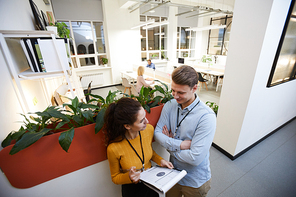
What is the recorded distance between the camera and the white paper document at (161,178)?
862mm

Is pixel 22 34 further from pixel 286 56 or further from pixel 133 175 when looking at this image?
pixel 286 56

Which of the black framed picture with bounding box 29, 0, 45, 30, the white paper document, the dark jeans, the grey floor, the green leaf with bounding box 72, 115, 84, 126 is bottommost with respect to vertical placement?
the grey floor

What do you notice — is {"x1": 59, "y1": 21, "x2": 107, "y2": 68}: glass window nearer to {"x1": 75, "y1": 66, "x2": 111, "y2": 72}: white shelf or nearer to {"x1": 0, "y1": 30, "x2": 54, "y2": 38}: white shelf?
{"x1": 75, "y1": 66, "x2": 111, "y2": 72}: white shelf

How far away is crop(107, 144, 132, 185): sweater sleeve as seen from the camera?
99 cm

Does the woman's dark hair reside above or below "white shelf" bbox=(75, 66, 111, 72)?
above

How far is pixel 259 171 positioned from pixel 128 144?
247 cm

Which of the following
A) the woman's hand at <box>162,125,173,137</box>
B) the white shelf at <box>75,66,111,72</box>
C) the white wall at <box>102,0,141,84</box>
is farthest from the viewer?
the white shelf at <box>75,66,111,72</box>

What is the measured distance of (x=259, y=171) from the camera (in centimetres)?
223

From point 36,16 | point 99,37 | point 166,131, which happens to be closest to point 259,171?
point 166,131

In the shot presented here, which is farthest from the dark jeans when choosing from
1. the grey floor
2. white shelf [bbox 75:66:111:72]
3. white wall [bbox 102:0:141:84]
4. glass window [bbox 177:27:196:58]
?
glass window [bbox 177:27:196:58]

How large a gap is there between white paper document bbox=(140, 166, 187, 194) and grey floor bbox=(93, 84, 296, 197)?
1.39 m

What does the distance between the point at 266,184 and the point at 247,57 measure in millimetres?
1912

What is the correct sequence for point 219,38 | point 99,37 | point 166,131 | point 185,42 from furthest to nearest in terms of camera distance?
point 185,42, point 219,38, point 99,37, point 166,131

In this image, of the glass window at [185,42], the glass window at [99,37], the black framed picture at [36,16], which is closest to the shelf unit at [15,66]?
the black framed picture at [36,16]
